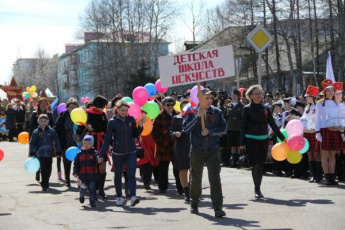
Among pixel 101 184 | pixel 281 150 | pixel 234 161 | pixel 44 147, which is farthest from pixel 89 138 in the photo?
pixel 234 161

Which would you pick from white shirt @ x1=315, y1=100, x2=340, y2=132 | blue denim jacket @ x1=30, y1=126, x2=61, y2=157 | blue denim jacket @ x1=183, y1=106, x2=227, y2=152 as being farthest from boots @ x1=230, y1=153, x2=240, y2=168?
blue denim jacket @ x1=183, y1=106, x2=227, y2=152

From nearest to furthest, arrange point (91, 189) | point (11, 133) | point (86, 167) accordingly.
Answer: point (91, 189) → point (86, 167) → point (11, 133)

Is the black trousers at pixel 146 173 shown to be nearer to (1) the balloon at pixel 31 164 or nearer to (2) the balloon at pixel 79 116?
(2) the balloon at pixel 79 116

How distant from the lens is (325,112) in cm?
1282

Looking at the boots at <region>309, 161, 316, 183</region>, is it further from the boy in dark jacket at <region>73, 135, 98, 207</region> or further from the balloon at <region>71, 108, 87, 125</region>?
the balloon at <region>71, 108, 87, 125</region>

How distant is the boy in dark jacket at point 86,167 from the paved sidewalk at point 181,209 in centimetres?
36

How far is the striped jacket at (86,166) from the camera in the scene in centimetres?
1128

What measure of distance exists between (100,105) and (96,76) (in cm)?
5822

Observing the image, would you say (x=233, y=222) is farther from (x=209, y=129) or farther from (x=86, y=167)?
(x=86, y=167)

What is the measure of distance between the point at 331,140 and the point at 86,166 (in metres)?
4.90

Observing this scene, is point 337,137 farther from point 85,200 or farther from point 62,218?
point 62,218

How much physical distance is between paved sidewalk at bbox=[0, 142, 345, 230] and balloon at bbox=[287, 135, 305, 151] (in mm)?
801

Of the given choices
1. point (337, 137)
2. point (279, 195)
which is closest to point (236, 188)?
point (279, 195)

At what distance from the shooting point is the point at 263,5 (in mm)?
43344
